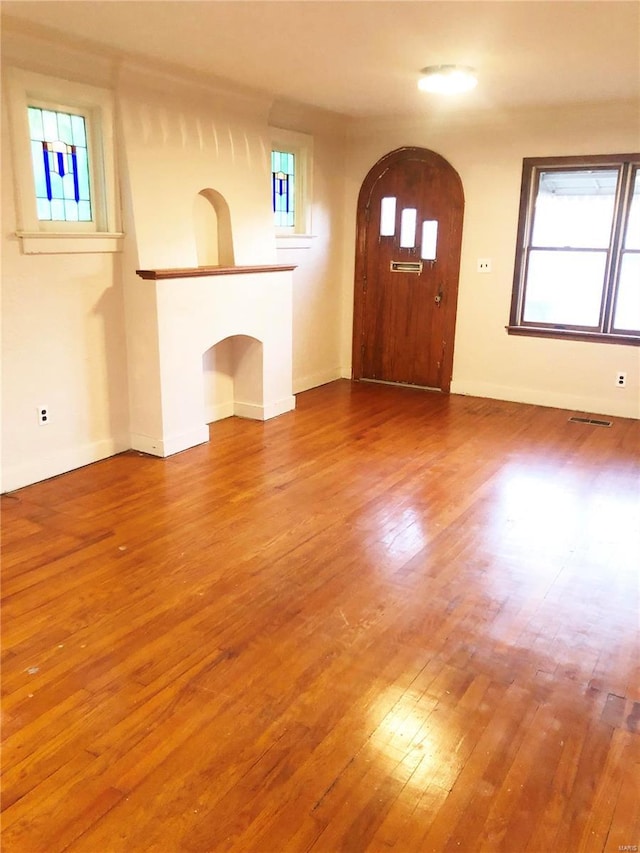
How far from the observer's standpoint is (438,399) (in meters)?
6.61

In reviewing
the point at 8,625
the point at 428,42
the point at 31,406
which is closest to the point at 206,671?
the point at 8,625

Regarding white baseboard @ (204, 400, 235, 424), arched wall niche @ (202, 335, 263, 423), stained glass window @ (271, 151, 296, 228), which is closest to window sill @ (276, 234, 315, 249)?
stained glass window @ (271, 151, 296, 228)

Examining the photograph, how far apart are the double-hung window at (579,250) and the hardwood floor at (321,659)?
202 centimetres

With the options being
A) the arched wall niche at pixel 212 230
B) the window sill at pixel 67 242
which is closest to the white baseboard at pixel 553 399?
the arched wall niche at pixel 212 230

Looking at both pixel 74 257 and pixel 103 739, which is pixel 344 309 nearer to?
pixel 74 257

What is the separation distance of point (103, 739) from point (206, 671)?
0.45 meters

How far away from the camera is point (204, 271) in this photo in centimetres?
477

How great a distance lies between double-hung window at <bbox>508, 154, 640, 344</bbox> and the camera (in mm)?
5742

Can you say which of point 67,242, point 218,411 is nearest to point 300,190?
point 218,411

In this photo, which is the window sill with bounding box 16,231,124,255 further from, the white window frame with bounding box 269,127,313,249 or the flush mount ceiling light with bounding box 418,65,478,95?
the flush mount ceiling light with bounding box 418,65,478,95

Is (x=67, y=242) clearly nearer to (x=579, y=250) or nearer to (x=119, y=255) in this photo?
(x=119, y=255)

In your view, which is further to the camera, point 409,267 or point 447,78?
point 409,267

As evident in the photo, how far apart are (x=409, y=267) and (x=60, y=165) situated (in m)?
3.62

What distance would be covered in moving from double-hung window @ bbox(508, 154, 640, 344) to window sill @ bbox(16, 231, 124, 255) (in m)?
3.73
